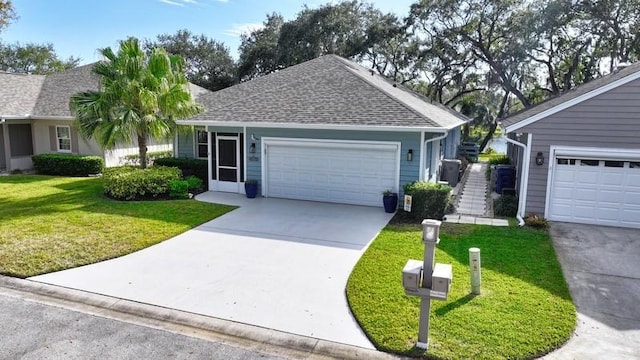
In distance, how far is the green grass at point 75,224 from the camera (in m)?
8.27

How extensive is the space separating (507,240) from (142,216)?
9.15 metres

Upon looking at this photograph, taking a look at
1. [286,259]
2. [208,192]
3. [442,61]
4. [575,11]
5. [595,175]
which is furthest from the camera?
[442,61]

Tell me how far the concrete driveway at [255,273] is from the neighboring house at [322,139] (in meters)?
2.03

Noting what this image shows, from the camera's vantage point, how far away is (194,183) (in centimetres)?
1472

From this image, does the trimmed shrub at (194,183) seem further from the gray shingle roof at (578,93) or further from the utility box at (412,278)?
the utility box at (412,278)

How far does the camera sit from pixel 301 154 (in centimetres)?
1366

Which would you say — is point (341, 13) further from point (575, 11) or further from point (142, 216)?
point (142, 216)

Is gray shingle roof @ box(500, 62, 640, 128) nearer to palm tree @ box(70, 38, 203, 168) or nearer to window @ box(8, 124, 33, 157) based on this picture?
palm tree @ box(70, 38, 203, 168)

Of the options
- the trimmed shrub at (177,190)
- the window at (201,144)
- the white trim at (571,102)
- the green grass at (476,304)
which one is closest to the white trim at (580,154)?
the white trim at (571,102)

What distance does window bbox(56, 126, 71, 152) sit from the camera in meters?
19.3

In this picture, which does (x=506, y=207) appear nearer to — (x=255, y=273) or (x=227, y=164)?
(x=255, y=273)

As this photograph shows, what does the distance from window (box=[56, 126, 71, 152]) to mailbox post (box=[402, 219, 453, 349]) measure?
62.1ft

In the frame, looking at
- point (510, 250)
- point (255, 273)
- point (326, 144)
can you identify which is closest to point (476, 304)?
point (510, 250)

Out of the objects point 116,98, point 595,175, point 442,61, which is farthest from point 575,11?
point 116,98
